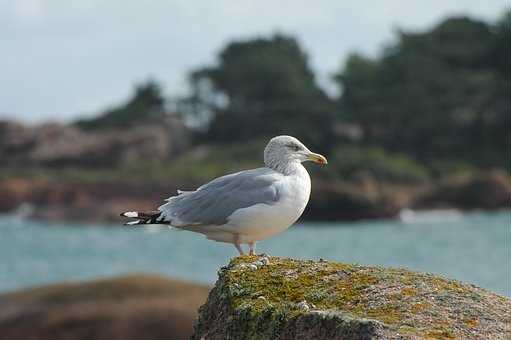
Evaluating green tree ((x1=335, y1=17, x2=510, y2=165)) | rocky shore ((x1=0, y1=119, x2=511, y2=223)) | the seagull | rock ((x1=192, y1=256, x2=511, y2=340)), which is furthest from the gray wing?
green tree ((x1=335, y1=17, x2=510, y2=165))

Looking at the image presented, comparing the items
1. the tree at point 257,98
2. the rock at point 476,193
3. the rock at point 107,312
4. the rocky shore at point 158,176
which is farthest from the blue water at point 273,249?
the tree at point 257,98

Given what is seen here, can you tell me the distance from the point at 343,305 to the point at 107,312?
12.8m

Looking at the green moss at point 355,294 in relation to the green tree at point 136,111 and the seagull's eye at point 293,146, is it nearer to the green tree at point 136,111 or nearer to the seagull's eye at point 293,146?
the seagull's eye at point 293,146

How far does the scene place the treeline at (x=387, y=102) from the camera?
92.0 metres

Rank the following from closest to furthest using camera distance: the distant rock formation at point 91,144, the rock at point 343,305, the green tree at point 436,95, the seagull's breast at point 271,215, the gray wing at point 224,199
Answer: the rock at point 343,305 → the seagull's breast at point 271,215 → the gray wing at point 224,199 → the green tree at point 436,95 → the distant rock formation at point 91,144

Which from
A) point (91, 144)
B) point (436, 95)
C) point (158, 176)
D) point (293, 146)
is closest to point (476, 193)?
point (436, 95)

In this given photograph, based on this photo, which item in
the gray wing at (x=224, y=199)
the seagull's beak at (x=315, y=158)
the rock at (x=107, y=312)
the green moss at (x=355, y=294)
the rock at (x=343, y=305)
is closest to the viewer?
the rock at (x=343, y=305)

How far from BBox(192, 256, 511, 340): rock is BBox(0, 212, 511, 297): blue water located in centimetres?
2345

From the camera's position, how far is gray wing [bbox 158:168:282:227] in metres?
8.95

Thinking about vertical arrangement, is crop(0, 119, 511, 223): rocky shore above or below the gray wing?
above

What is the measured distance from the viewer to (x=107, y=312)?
19.1 metres

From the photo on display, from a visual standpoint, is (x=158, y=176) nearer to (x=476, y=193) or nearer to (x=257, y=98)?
(x=257, y=98)

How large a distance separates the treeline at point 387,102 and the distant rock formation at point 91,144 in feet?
7.54

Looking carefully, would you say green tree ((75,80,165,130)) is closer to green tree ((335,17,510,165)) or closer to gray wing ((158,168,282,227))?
green tree ((335,17,510,165))
